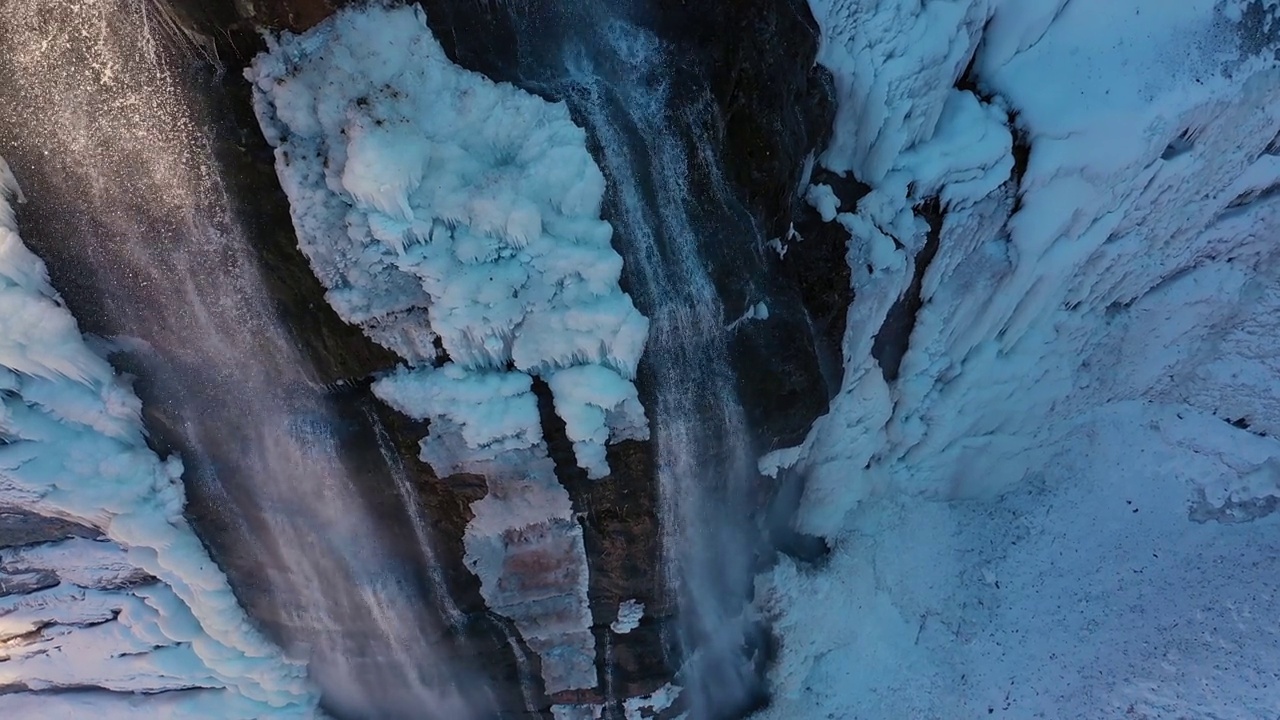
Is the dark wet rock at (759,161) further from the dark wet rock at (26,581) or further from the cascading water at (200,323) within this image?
the dark wet rock at (26,581)

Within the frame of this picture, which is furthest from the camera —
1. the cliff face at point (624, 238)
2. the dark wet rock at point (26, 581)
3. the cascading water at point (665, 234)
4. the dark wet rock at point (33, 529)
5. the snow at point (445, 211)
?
the dark wet rock at point (26, 581)

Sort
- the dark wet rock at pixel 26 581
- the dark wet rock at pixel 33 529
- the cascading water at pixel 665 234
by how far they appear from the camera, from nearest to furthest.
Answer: the cascading water at pixel 665 234 < the dark wet rock at pixel 33 529 < the dark wet rock at pixel 26 581

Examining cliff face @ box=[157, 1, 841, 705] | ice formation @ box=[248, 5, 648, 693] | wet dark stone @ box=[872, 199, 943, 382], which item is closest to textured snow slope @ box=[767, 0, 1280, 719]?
wet dark stone @ box=[872, 199, 943, 382]

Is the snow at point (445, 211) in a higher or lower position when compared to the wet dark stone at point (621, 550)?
higher

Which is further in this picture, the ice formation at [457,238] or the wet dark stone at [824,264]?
the wet dark stone at [824,264]

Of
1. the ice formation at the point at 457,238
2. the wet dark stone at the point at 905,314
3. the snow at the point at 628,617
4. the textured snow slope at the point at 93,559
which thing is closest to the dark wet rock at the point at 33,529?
the textured snow slope at the point at 93,559

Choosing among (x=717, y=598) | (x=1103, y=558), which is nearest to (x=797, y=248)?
(x=717, y=598)

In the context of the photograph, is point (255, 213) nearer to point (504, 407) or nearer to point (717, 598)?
point (504, 407)

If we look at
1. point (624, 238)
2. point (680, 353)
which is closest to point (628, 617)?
point (680, 353)

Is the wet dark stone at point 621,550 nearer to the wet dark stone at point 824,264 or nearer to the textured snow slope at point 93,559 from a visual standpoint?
the wet dark stone at point 824,264
